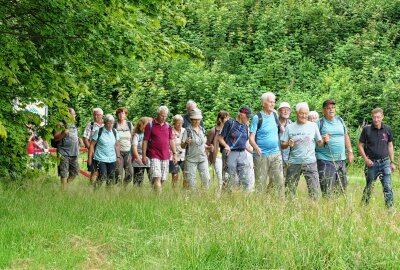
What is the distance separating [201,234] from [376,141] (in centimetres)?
567

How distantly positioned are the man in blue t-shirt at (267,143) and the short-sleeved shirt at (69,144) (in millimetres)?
4358

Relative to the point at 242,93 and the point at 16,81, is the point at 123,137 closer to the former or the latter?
the point at 16,81

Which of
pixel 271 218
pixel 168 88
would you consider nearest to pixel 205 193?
pixel 271 218

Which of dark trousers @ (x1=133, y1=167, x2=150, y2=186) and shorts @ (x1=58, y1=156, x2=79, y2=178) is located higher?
shorts @ (x1=58, y1=156, x2=79, y2=178)

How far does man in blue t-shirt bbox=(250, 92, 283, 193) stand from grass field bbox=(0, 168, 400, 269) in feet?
6.38

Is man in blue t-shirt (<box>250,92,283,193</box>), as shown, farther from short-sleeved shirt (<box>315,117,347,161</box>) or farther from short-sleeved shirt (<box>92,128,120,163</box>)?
short-sleeved shirt (<box>92,128,120,163</box>)

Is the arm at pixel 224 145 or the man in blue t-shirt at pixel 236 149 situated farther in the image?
the man in blue t-shirt at pixel 236 149

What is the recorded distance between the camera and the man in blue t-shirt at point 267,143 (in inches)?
531

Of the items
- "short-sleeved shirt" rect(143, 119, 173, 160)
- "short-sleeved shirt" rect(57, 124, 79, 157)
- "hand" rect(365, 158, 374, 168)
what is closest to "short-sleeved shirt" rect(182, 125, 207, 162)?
"short-sleeved shirt" rect(143, 119, 173, 160)

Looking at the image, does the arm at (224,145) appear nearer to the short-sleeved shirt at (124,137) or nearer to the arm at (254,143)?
the arm at (254,143)

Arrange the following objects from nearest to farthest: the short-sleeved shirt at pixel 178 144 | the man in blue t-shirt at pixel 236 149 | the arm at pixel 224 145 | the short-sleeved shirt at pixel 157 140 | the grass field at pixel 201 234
→ the grass field at pixel 201 234
the arm at pixel 224 145
the man in blue t-shirt at pixel 236 149
the short-sleeved shirt at pixel 157 140
the short-sleeved shirt at pixel 178 144

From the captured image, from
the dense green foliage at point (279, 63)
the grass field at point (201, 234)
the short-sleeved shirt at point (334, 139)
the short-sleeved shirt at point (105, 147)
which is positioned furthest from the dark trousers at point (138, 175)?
the short-sleeved shirt at point (334, 139)

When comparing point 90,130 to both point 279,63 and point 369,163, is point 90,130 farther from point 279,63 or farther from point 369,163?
point 279,63

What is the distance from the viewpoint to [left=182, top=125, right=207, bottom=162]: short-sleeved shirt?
48.3ft
